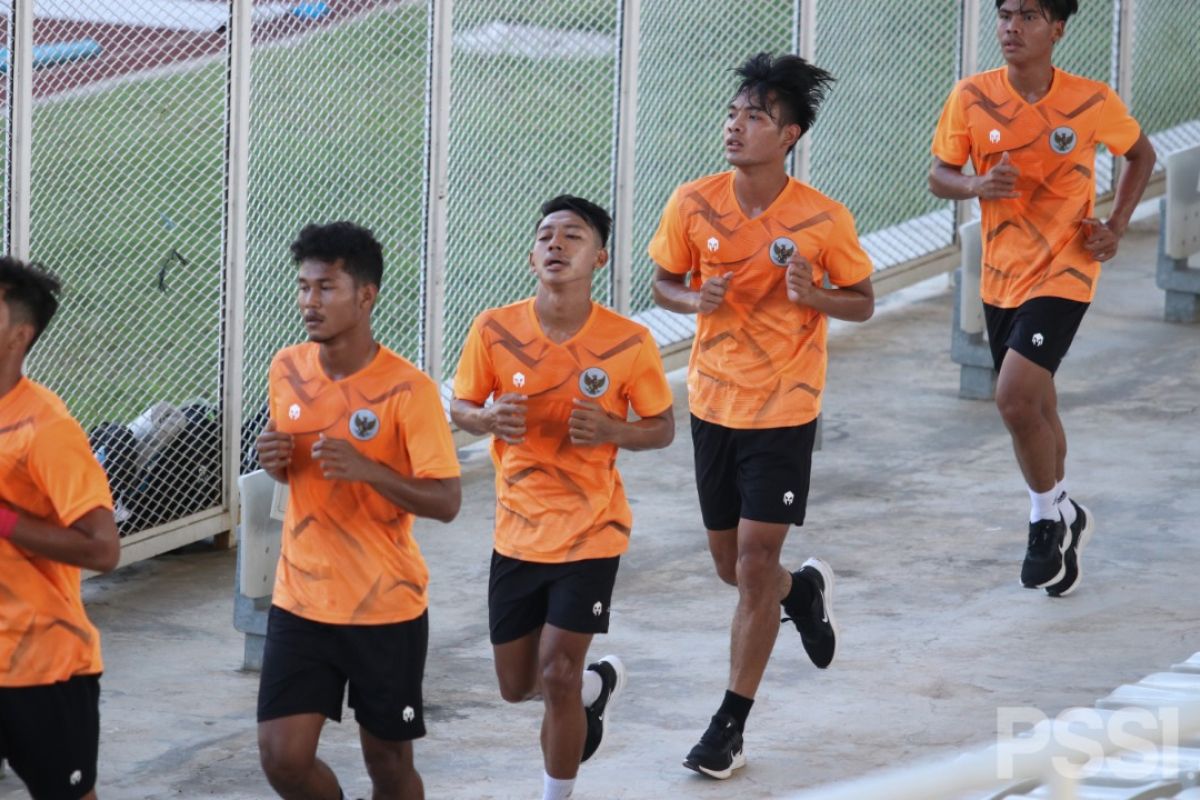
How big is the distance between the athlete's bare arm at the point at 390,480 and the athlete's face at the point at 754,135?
78.5 inches

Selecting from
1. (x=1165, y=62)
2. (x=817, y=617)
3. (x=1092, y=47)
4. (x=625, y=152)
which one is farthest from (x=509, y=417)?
(x=1165, y=62)

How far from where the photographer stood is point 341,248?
219 inches

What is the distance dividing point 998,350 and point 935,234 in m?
5.05

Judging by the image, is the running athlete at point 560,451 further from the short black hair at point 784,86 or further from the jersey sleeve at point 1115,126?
the jersey sleeve at point 1115,126

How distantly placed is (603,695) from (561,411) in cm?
103

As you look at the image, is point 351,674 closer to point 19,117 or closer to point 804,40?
point 19,117

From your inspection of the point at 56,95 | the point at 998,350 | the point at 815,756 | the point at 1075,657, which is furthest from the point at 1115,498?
the point at 56,95

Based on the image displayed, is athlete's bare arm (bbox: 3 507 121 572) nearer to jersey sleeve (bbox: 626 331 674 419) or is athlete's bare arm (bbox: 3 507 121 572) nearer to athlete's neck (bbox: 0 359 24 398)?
athlete's neck (bbox: 0 359 24 398)

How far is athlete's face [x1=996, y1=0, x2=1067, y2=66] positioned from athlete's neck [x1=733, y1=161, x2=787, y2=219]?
1785mm

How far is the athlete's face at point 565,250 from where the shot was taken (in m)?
6.11

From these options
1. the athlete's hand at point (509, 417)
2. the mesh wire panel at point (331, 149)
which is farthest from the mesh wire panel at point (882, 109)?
the athlete's hand at point (509, 417)

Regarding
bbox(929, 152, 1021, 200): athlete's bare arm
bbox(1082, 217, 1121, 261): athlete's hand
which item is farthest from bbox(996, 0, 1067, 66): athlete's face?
bbox(1082, 217, 1121, 261): athlete's hand

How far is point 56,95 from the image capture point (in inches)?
324

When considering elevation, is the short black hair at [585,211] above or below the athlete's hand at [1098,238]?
above
